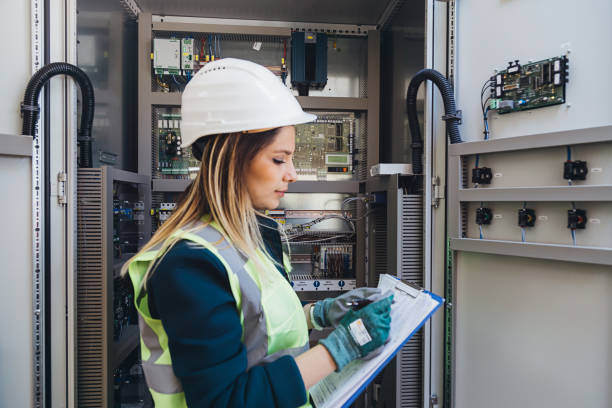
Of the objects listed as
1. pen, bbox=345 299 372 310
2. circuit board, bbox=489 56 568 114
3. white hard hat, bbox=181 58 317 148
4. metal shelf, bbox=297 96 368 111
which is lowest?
pen, bbox=345 299 372 310

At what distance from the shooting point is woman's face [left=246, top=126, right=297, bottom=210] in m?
0.82

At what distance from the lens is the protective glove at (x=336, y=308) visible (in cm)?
102

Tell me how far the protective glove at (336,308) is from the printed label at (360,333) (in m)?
0.15

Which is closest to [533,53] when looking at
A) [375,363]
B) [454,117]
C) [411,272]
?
[454,117]

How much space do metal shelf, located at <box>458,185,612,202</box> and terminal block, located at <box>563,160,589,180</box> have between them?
7 centimetres

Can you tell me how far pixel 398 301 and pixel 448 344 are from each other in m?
0.87

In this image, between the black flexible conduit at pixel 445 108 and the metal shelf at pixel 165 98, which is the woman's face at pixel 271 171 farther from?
the metal shelf at pixel 165 98

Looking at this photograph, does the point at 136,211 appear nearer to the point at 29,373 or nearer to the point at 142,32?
the point at 29,373

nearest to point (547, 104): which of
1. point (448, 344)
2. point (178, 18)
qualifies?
point (448, 344)

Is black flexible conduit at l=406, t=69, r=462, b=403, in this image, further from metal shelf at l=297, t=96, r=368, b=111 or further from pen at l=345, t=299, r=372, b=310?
pen at l=345, t=299, r=372, b=310

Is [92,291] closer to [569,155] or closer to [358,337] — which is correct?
[358,337]

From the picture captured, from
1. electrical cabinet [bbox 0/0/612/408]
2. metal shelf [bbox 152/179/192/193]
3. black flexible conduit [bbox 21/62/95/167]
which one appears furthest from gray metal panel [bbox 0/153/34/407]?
metal shelf [bbox 152/179/192/193]

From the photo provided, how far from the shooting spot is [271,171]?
825 mm

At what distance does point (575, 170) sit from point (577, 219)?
17 cm
